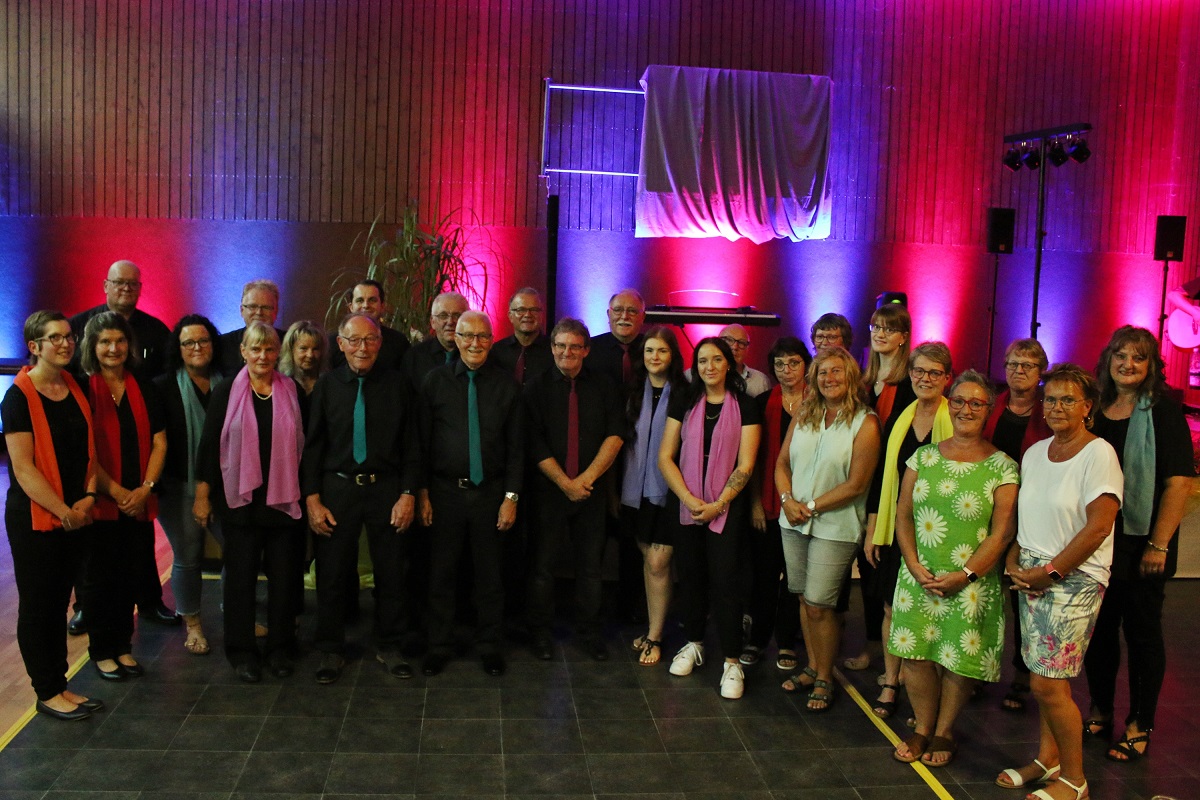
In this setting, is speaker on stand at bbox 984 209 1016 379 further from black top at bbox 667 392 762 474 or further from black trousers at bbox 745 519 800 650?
black top at bbox 667 392 762 474

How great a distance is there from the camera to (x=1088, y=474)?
292 centimetres

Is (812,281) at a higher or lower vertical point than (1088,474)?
higher

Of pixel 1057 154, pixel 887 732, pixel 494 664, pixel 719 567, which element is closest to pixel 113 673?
pixel 494 664

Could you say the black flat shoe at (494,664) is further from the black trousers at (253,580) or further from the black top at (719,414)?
the black top at (719,414)

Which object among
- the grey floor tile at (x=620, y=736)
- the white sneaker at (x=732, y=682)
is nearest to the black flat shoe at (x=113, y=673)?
the grey floor tile at (x=620, y=736)

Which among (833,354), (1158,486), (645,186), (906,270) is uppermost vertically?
(645,186)

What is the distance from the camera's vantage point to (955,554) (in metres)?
3.14

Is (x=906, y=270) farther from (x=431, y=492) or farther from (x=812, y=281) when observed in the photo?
(x=431, y=492)

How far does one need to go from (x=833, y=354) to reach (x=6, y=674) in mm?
3363

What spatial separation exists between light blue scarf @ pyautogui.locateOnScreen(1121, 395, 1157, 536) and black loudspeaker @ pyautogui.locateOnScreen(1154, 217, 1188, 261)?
22.6 feet

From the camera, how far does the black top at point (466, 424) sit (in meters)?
3.92

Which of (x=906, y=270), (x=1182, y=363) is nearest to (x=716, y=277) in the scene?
(x=906, y=270)

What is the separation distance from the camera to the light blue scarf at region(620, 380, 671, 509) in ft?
13.3

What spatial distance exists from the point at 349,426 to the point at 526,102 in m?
5.97
